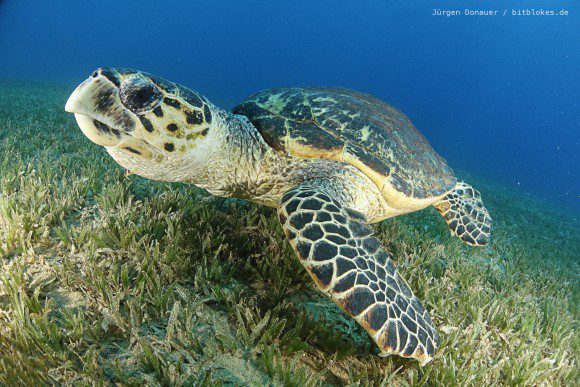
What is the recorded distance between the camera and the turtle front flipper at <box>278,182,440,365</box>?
4.96 ft

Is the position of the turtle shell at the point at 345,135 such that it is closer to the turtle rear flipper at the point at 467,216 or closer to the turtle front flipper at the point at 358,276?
the turtle front flipper at the point at 358,276

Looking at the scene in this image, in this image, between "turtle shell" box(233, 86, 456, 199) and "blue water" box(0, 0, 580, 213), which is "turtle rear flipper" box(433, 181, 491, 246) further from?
"blue water" box(0, 0, 580, 213)

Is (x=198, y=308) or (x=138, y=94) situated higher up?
(x=138, y=94)

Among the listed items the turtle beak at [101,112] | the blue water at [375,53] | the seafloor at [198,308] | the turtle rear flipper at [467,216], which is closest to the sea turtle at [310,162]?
the turtle beak at [101,112]

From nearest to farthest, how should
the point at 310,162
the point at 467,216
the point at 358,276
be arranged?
the point at 358,276, the point at 310,162, the point at 467,216

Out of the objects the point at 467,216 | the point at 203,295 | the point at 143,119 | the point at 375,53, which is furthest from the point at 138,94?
the point at 375,53

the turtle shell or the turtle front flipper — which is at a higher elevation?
the turtle shell

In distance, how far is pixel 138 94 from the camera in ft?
5.79

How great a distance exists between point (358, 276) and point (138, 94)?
1.60m

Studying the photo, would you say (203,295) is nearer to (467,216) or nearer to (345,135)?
(345,135)

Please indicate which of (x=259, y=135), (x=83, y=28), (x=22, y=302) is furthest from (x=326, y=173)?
(x=83, y=28)

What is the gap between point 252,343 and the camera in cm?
152

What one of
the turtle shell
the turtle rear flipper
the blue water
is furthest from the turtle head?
the blue water

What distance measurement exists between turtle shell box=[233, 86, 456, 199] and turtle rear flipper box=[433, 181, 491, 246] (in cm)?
95
